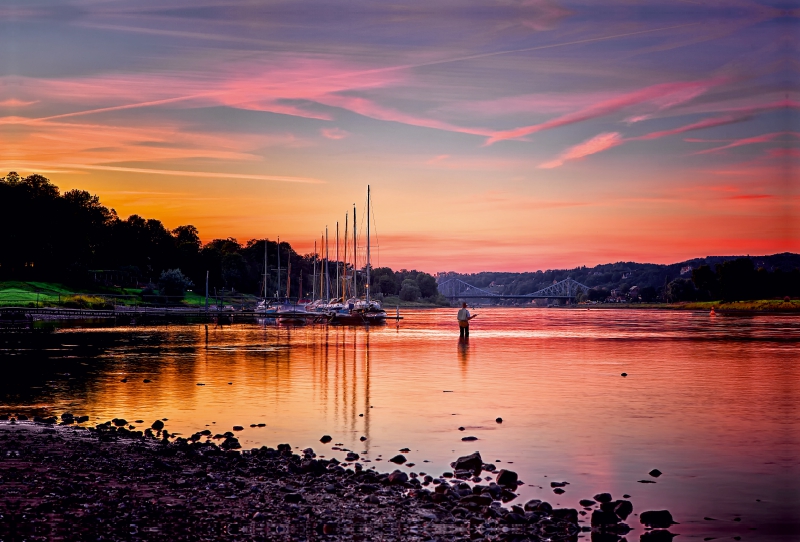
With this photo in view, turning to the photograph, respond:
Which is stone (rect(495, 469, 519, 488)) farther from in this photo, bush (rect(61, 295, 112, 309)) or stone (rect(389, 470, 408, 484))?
bush (rect(61, 295, 112, 309))

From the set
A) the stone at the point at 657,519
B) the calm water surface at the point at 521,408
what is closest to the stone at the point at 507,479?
the calm water surface at the point at 521,408

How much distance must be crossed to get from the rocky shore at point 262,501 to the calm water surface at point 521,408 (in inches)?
43.9

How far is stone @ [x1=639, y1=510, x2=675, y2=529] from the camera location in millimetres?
14508

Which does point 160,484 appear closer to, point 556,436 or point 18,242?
point 556,436

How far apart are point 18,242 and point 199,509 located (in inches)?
6336

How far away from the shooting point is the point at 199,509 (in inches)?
534

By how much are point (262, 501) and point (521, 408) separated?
17693mm

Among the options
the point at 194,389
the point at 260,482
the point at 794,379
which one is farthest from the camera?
the point at 794,379

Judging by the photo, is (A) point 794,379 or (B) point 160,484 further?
(A) point 794,379

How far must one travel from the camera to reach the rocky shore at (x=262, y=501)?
12500 millimetres

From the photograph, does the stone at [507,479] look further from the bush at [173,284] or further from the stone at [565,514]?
the bush at [173,284]

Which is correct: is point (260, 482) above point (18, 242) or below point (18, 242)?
below

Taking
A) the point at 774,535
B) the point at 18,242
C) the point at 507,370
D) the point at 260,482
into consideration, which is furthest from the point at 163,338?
the point at 18,242

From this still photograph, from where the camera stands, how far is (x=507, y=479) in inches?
671
